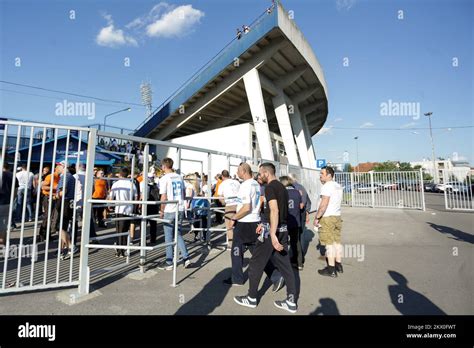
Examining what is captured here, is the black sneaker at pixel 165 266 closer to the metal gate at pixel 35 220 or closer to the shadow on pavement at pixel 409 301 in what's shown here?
the metal gate at pixel 35 220

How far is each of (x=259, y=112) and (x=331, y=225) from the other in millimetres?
12241

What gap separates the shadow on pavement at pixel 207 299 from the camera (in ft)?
10.2

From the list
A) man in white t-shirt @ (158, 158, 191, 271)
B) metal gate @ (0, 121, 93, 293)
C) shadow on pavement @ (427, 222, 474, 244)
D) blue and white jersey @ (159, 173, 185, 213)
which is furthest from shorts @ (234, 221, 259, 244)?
shadow on pavement @ (427, 222, 474, 244)

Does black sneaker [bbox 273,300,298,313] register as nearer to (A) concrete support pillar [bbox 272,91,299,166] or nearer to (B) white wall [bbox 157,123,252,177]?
(B) white wall [bbox 157,123,252,177]

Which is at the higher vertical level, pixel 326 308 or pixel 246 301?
pixel 246 301

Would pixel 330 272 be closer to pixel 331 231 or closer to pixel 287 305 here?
pixel 331 231

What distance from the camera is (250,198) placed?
11.8 feet

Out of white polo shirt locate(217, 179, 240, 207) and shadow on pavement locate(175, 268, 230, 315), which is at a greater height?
white polo shirt locate(217, 179, 240, 207)

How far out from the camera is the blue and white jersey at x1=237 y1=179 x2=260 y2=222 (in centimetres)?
362

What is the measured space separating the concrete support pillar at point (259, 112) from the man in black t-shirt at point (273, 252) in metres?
12.5

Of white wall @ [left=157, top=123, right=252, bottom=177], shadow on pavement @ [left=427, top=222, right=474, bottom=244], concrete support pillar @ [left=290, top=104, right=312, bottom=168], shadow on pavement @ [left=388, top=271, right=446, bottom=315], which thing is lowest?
shadow on pavement @ [left=388, top=271, right=446, bottom=315]

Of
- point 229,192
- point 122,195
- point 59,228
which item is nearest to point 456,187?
point 229,192

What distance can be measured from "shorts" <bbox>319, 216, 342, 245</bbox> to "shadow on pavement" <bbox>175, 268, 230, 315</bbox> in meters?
1.91
